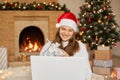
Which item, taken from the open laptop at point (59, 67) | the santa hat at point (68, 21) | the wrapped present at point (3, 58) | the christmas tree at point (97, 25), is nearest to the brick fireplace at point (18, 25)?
the wrapped present at point (3, 58)

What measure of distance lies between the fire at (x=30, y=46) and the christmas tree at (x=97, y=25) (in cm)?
118

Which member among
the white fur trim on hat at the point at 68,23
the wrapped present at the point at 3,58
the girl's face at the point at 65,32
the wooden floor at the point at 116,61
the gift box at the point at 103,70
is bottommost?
the gift box at the point at 103,70

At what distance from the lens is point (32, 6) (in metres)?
5.87

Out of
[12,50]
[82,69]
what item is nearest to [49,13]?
[12,50]

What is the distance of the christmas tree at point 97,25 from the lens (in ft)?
17.9

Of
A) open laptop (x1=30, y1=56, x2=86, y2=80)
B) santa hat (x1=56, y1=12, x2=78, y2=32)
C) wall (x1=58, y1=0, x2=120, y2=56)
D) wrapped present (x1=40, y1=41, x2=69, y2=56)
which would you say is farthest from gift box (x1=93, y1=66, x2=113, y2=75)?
open laptop (x1=30, y1=56, x2=86, y2=80)

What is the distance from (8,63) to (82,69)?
4301 mm

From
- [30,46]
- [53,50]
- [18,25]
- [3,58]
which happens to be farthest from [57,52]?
[30,46]

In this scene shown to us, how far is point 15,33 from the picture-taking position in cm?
598

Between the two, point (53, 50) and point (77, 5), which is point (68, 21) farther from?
point (77, 5)

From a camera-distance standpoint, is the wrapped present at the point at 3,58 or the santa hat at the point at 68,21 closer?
the santa hat at the point at 68,21

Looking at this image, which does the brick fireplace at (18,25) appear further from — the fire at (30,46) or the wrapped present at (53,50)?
the wrapped present at (53,50)

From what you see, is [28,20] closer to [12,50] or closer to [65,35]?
[12,50]

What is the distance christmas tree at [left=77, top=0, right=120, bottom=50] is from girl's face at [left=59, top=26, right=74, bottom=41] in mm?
3445
